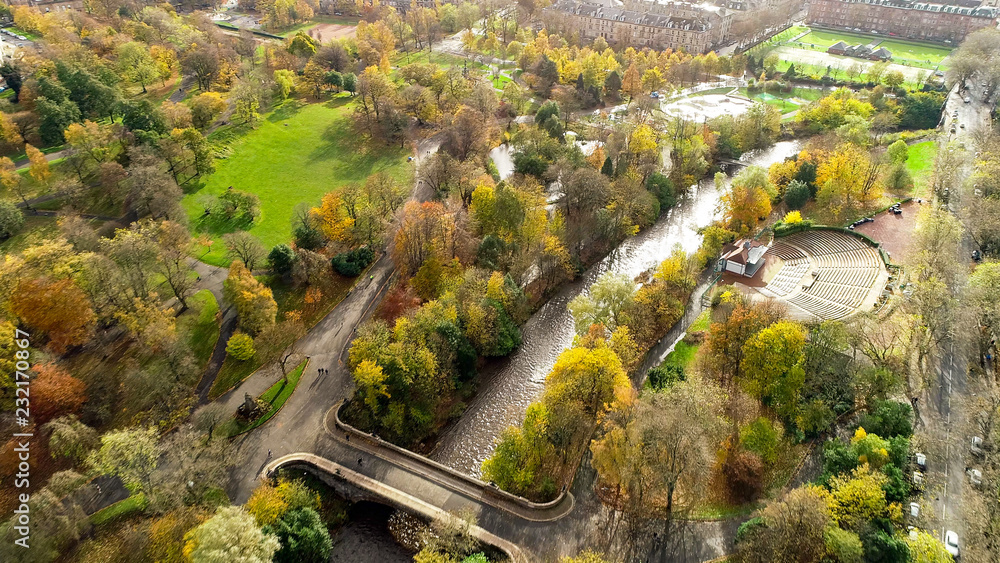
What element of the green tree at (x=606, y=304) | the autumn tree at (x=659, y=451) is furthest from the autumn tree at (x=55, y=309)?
the autumn tree at (x=659, y=451)

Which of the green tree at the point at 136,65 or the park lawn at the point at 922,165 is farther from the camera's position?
the green tree at the point at 136,65

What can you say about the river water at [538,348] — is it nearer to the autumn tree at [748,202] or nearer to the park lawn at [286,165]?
the autumn tree at [748,202]

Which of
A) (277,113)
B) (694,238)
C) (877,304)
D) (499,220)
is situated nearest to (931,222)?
(877,304)

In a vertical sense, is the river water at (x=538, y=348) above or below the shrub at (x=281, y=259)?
below

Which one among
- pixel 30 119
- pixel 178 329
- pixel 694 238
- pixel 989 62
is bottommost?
pixel 694 238

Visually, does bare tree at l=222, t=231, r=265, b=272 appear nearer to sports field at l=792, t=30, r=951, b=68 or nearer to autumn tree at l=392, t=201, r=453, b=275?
autumn tree at l=392, t=201, r=453, b=275

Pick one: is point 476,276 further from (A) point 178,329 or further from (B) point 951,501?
(B) point 951,501
